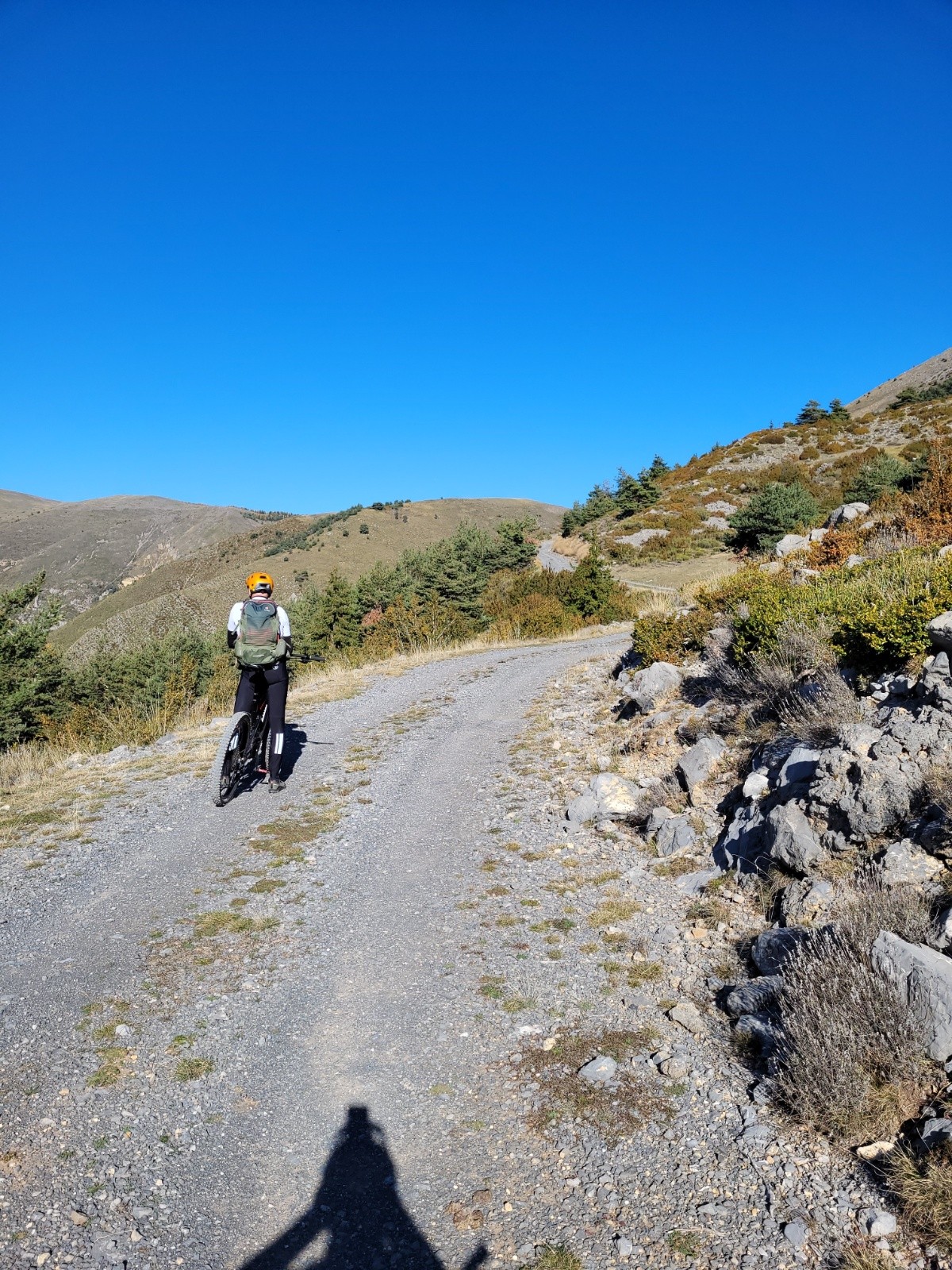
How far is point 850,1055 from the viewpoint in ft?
10.6

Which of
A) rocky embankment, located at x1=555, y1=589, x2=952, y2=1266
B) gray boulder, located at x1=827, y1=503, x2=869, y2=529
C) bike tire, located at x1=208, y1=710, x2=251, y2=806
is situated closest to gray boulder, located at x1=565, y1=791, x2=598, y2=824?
rocky embankment, located at x1=555, y1=589, x2=952, y2=1266

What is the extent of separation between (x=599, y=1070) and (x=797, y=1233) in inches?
46.7

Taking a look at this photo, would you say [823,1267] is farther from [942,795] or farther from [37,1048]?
[37,1048]

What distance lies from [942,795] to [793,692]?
3036mm

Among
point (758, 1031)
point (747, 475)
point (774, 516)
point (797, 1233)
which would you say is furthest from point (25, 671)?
point (747, 475)

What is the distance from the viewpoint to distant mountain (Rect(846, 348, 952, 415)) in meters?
56.2

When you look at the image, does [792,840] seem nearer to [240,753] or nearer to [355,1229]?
[355,1229]

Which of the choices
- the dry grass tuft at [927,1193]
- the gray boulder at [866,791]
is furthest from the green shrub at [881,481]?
the dry grass tuft at [927,1193]

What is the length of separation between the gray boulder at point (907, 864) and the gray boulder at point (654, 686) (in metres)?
5.66

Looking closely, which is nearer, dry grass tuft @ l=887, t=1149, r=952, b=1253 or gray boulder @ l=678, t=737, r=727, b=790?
dry grass tuft @ l=887, t=1149, r=952, b=1253

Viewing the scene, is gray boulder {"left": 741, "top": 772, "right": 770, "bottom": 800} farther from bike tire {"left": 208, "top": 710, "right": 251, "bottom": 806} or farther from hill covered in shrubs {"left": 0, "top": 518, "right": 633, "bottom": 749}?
hill covered in shrubs {"left": 0, "top": 518, "right": 633, "bottom": 749}

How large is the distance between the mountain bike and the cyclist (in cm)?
13

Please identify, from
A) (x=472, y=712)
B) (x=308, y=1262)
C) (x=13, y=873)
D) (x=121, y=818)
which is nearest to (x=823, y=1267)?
(x=308, y=1262)

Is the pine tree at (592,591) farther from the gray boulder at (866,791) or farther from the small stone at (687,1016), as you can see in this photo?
the small stone at (687,1016)
